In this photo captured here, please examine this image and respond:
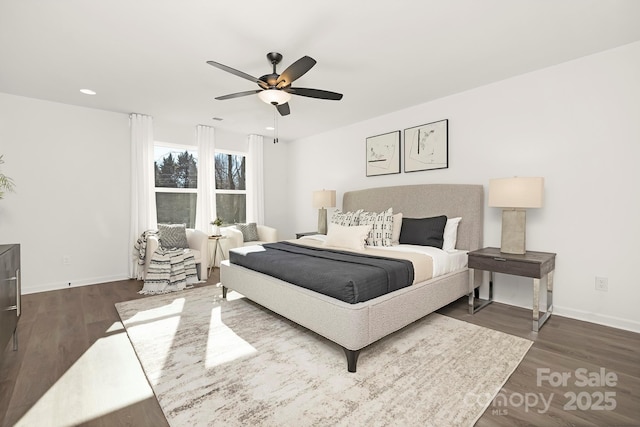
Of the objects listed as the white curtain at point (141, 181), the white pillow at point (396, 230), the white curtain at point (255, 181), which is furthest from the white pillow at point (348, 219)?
the white curtain at point (141, 181)

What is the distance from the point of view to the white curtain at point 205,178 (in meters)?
5.27

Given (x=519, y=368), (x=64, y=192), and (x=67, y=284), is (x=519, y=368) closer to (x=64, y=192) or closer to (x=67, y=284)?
(x=67, y=284)

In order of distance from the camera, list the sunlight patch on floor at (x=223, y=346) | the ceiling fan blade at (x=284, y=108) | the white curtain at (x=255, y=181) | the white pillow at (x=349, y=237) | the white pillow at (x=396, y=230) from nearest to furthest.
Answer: the sunlight patch on floor at (x=223, y=346), the ceiling fan blade at (x=284, y=108), the white pillow at (x=349, y=237), the white pillow at (x=396, y=230), the white curtain at (x=255, y=181)

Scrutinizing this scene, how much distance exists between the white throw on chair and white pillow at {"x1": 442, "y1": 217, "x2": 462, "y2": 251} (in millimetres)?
3002

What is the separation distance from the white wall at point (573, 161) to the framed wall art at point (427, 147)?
11cm

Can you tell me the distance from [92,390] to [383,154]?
4.19m

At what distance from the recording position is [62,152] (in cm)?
414

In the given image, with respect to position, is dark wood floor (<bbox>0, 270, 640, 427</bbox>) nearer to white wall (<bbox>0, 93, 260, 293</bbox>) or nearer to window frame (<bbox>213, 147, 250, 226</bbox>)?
white wall (<bbox>0, 93, 260, 293</bbox>)

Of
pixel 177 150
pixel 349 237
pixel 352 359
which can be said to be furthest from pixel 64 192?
pixel 352 359

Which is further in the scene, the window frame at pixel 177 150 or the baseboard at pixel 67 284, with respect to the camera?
the window frame at pixel 177 150

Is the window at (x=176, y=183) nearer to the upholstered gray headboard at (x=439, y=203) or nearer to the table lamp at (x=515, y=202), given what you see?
the upholstered gray headboard at (x=439, y=203)

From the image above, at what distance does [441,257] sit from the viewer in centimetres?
307

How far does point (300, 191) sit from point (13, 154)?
4347 millimetres

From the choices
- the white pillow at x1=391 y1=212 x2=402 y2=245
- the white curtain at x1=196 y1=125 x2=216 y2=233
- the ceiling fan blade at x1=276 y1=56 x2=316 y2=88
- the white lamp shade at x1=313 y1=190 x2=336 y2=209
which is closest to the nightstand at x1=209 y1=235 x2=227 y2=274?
the white curtain at x1=196 y1=125 x2=216 y2=233
